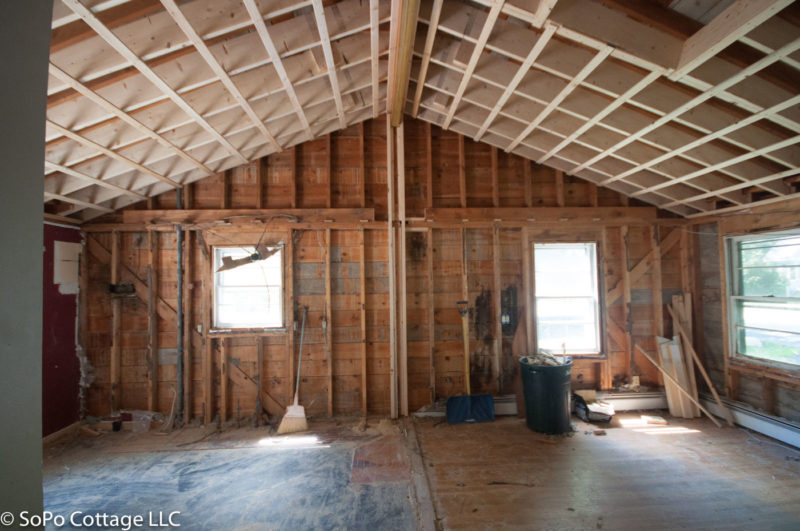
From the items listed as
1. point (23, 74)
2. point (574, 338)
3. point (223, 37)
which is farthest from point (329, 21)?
point (574, 338)

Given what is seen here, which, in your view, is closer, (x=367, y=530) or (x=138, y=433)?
(x=367, y=530)

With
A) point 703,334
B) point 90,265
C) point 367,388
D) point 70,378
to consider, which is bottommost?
point 367,388

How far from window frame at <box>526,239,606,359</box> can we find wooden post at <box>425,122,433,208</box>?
5.33 ft

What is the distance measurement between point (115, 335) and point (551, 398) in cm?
577

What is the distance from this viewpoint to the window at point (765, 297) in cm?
398

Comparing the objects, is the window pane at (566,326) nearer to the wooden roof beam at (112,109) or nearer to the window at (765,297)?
the window at (765,297)

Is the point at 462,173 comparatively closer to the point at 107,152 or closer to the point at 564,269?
the point at 564,269

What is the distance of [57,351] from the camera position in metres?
4.39

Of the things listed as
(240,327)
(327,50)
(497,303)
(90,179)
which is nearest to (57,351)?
(240,327)

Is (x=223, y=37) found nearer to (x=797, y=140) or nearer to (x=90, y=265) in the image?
(x=90, y=265)

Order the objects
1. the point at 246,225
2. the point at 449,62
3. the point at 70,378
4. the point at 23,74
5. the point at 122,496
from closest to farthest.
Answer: the point at 23,74 → the point at 122,496 → the point at 449,62 → the point at 70,378 → the point at 246,225

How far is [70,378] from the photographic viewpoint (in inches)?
179

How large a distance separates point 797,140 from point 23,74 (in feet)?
15.9

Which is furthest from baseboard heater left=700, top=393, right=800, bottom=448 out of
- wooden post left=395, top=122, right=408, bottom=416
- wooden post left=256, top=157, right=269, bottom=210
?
wooden post left=256, top=157, right=269, bottom=210
